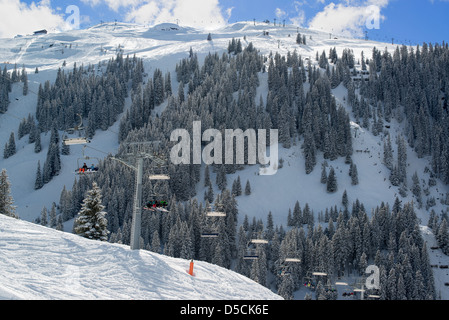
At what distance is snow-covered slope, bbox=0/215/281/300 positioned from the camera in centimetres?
1774

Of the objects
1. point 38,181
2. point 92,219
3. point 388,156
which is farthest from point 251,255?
point 38,181

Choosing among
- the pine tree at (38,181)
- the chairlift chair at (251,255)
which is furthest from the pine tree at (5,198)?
the pine tree at (38,181)

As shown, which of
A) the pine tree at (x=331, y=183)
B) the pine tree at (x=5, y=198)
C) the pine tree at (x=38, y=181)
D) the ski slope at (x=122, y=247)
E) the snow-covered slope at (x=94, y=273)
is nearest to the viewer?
the snow-covered slope at (x=94, y=273)

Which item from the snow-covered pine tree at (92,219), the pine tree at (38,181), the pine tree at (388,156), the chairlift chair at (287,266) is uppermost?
the pine tree at (388,156)

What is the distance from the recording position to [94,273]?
20.5 meters

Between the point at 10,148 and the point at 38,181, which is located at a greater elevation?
the point at 10,148

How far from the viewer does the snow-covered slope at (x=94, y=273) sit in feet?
58.2

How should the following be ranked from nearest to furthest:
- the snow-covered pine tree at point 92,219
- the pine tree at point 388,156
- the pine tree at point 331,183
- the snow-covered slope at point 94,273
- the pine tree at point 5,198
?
the snow-covered slope at point 94,273
the snow-covered pine tree at point 92,219
the pine tree at point 5,198
the pine tree at point 331,183
the pine tree at point 388,156

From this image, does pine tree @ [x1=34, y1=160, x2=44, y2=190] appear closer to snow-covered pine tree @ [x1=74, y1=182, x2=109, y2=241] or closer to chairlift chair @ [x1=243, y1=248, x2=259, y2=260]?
chairlift chair @ [x1=243, y1=248, x2=259, y2=260]

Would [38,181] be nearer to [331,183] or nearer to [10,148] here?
[10,148]

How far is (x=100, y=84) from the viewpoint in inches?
6811

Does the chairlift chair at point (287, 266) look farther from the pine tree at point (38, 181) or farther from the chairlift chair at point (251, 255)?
the pine tree at point (38, 181)

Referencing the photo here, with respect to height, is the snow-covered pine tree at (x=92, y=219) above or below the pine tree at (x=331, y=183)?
above

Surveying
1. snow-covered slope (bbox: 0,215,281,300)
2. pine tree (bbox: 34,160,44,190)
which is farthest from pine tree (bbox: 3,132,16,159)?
snow-covered slope (bbox: 0,215,281,300)
